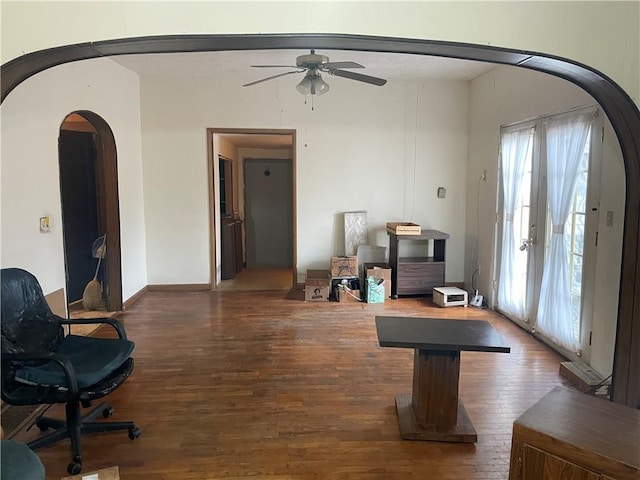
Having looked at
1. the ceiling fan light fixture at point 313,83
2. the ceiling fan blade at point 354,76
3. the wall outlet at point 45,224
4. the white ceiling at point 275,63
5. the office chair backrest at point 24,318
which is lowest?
the office chair backrest at point 24,318

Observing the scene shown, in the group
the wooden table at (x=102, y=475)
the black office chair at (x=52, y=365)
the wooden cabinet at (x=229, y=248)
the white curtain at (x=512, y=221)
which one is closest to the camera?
the wooden table at (x=102, y=475)

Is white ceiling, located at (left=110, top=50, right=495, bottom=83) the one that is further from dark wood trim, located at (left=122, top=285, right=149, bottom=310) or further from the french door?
dark wood trim, located at (left=122, top=285, right=149, bottom=310)

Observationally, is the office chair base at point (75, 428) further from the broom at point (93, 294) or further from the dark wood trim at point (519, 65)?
the broom at point (93, 294)

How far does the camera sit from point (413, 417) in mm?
2658

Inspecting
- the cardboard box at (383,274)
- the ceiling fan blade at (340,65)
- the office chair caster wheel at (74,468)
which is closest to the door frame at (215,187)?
the cardboard box at (383,274)

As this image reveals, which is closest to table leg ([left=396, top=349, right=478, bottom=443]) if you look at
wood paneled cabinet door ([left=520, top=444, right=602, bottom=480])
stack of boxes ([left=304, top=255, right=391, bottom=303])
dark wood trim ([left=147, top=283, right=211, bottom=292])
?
wood paneled cabinet door ([left=520, top=444, right=602, bottom=480])

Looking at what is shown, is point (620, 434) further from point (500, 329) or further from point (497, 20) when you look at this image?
point (500, 329)

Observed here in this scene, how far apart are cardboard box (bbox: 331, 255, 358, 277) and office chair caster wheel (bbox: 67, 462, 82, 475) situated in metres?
3.67

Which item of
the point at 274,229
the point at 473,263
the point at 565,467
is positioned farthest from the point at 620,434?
the point at 274,229

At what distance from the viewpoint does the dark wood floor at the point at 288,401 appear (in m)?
2.29

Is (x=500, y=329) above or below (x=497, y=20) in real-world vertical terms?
below

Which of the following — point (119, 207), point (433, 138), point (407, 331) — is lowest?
point (407, 331)

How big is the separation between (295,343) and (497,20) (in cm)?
295

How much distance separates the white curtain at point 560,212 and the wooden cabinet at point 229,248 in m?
4.38
